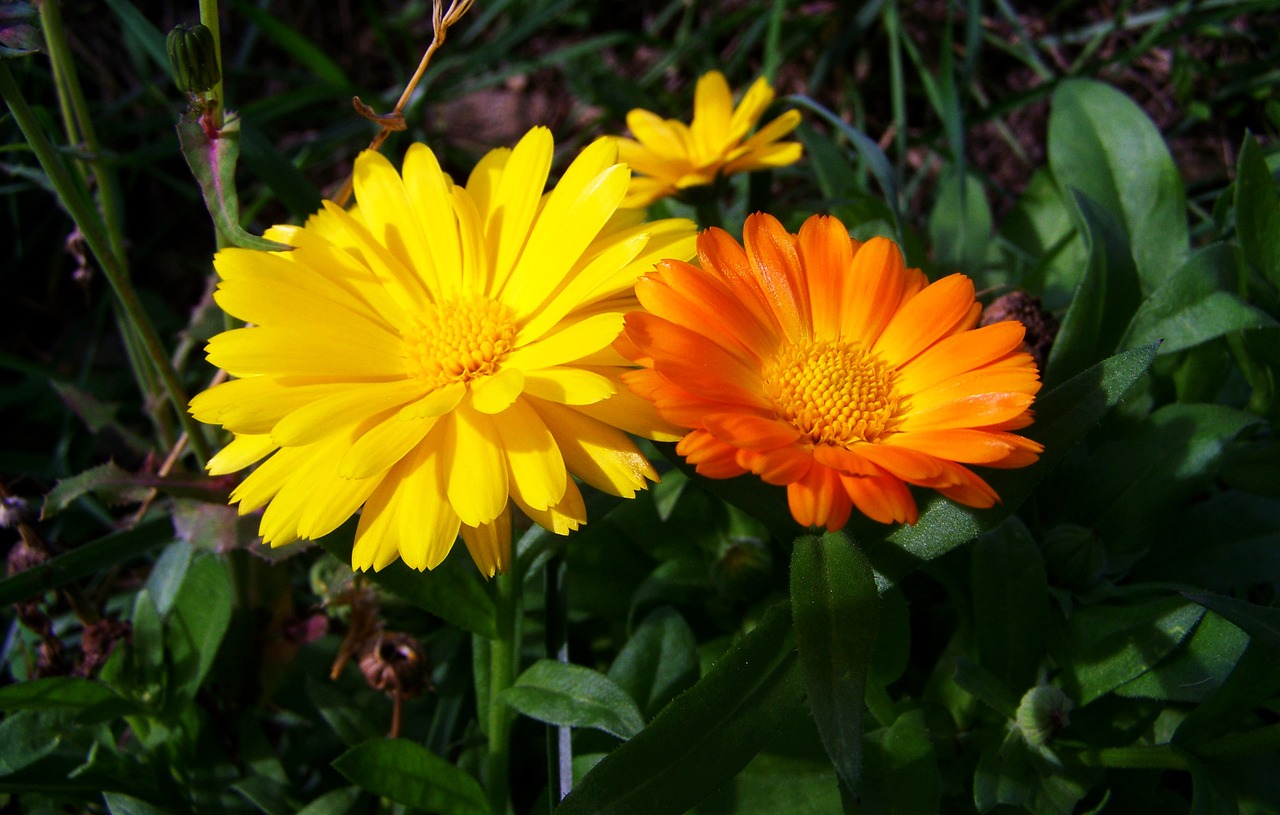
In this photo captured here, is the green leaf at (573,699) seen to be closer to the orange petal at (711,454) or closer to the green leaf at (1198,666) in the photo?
the orange petal at (711,454)

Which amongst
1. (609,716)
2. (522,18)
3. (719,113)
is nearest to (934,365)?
(609,716)

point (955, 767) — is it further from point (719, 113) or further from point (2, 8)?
point (2, 8)

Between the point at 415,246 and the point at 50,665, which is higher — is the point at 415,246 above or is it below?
above

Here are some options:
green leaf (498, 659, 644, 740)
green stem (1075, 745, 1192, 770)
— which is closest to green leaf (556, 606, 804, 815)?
green leaf (498, 659, 644, 740)

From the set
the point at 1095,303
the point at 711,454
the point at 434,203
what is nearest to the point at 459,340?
the point at 434,203

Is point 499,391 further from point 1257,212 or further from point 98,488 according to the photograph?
point 1257,212

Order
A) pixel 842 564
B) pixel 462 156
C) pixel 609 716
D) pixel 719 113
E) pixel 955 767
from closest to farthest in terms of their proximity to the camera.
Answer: pixel 842 564 → pixel 609 716 → pixel 955 767 → pixel 719 113 → pixel 462 156
